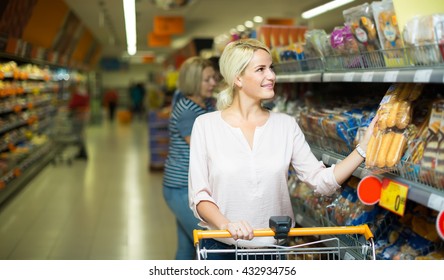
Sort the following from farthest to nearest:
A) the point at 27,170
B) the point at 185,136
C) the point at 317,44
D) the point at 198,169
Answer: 1. the point at 27,170
2. the point at 185,136
3. the point at 317,44
4. the point at 198,169

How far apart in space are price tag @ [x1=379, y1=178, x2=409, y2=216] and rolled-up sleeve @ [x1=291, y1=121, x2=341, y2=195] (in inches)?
8.1

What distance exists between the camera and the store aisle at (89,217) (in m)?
5.45

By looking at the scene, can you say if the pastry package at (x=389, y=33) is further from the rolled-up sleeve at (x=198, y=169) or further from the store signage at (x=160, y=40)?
the store signage at (x=160, y=40)

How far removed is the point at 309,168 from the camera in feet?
8.55

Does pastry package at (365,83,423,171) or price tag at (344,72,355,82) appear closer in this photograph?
pastry package at (365,83,423,171)

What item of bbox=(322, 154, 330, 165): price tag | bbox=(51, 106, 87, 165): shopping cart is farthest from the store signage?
bbox=(322, 154, 330, 165): price tag

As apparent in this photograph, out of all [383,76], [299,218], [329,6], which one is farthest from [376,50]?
[329,6]

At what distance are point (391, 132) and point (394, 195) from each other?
269 millimetres

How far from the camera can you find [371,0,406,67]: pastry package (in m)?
2.46

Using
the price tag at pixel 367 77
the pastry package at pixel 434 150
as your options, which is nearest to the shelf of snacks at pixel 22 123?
the price tag at pixel 367 77

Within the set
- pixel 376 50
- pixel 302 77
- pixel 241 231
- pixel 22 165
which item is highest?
pixel 376 50

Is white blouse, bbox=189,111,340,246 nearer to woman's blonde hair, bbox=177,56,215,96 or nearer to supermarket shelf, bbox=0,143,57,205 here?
woman's blonde hair, bbox=177,56,215,96

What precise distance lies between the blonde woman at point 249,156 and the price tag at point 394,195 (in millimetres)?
158

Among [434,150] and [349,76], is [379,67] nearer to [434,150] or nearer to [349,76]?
[349,76]
